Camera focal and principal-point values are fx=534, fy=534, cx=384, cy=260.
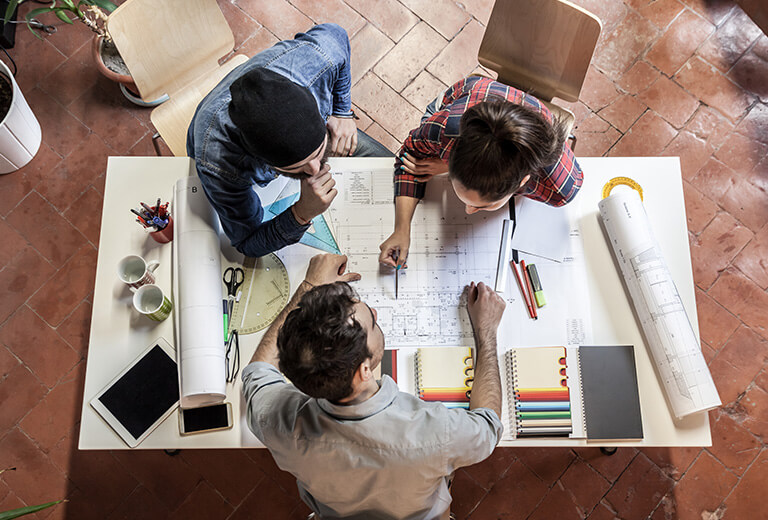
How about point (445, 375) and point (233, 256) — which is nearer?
point (445, 375)

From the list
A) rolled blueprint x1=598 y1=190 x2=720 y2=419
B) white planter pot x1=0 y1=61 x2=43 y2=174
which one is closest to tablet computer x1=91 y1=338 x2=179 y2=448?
rolled blueprint x1=598 y1=190 x2=720 y2=419

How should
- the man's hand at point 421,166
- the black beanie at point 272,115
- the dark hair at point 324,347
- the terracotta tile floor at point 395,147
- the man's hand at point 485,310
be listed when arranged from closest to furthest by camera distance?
the dark hair at point 324,347
the black beanie at point 272,115
the man's hand at point 485,310
the man's hand at point 421,166
the terracotta tile floor at point 395,147

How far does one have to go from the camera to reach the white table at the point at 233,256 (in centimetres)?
169

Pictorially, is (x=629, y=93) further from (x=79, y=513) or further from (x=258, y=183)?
(x=79, y=513)

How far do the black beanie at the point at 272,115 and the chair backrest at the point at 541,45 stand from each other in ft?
3.15

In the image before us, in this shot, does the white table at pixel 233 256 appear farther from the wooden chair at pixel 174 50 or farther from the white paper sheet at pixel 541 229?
the wooden chair at pixel 174 50

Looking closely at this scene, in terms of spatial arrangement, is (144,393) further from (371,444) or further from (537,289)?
(537,289)

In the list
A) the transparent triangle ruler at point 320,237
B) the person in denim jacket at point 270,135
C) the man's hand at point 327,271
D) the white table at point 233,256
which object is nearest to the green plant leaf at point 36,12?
the white table at point 233,256

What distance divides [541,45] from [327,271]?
3.90 feet

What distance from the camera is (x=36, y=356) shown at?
2645 mm

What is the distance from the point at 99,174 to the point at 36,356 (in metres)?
0.98

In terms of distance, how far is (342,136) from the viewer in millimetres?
2129

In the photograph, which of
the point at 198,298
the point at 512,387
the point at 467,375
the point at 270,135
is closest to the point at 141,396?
the point at 198,298

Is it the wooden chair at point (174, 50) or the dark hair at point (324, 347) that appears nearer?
the dark hair at point (324, 347)
